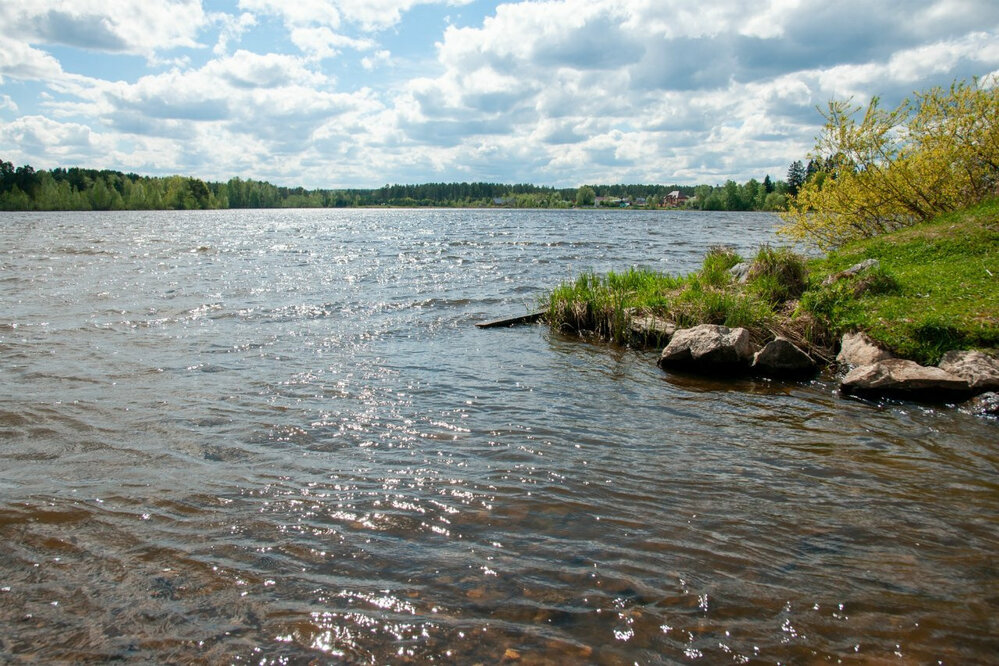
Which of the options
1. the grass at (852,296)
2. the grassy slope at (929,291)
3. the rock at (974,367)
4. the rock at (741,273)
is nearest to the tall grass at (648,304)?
the grass at (852,296)

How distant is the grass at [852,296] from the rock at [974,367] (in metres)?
0.26

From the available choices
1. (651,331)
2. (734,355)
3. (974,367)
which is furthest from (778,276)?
(974,367)

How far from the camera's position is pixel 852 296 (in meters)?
11.4

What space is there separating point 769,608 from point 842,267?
1270 cm

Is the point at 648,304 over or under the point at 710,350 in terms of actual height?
over

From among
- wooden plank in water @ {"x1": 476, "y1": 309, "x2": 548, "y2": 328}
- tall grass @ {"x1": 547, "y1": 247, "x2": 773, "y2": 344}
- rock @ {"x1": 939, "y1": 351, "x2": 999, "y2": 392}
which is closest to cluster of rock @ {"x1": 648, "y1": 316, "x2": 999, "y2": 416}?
rock @ {"x1": 939, "y1": 351, "x2": 999, "y2": 392}

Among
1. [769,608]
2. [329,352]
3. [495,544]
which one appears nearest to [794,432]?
[769,608]

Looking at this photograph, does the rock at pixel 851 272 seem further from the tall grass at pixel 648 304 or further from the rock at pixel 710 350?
the rock at pixel 710 350

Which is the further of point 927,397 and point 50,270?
point 50,270

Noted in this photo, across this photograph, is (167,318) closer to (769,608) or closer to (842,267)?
(769,608)

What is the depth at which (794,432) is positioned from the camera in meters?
7.40

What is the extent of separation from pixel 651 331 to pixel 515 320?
372 centimetres

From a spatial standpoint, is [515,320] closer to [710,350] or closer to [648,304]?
[648,304]

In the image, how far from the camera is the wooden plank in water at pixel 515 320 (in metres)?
14.6
